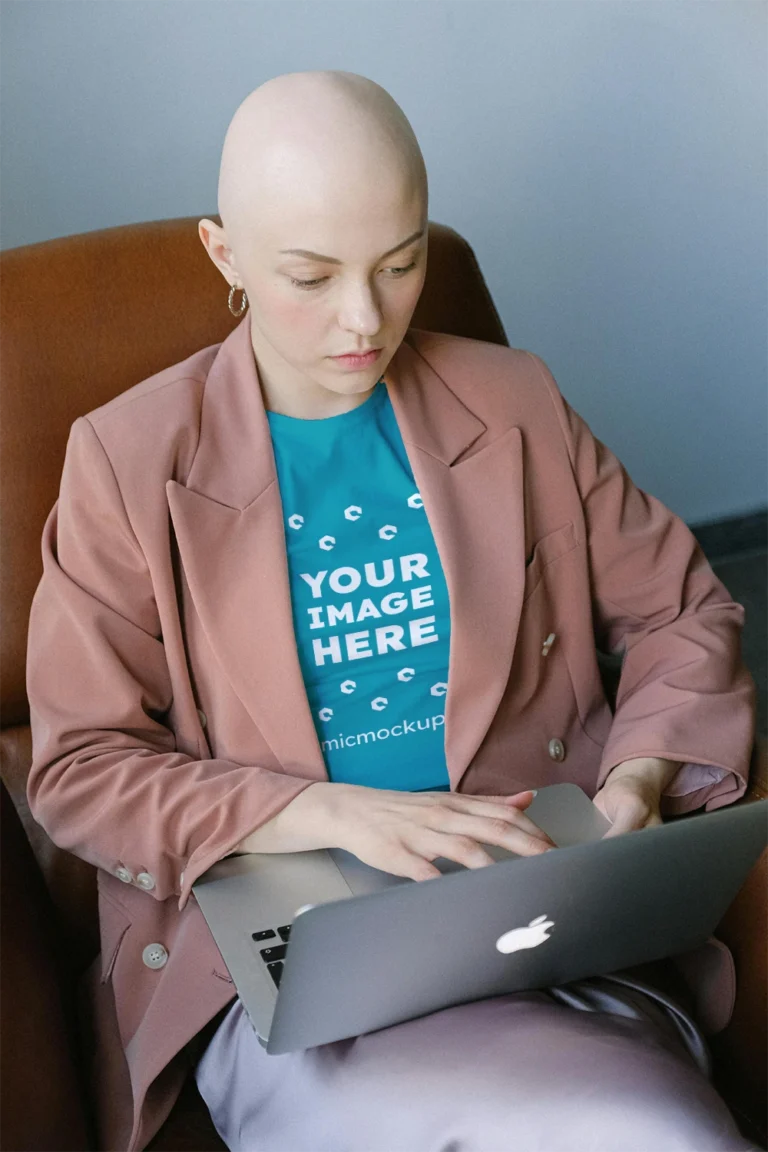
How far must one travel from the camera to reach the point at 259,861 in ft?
4.13

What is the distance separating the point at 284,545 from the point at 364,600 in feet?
0.33

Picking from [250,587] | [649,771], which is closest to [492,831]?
[649,771]

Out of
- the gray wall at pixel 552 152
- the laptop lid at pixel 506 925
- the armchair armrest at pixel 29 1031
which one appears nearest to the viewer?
the laptop lid at pixel 506 925

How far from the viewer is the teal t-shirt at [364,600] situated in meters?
1.34

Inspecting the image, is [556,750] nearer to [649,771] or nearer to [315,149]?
[649,771]

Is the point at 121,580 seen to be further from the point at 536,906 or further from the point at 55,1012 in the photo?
the point at 536,906

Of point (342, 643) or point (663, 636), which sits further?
point (663, 636)

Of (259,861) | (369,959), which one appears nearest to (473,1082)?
(369,959)

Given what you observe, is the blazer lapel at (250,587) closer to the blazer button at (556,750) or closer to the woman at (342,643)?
the woman at (342,643)

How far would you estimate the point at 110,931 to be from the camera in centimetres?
135

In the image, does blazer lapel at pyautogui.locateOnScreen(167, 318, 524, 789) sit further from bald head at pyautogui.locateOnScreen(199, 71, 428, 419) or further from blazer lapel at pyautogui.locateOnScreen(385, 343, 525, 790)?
bald head at pyautogui.locateOnScreen(199, 71, 428, 419)

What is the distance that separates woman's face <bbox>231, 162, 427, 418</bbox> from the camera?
45.2 inches

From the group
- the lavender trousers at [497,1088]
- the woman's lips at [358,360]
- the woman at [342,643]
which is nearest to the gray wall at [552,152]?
the woman at [342,643]

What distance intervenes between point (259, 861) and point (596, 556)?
499mm
